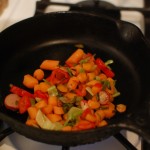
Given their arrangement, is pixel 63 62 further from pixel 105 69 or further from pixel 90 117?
pixel 90 117

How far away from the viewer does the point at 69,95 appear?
2.52 feet

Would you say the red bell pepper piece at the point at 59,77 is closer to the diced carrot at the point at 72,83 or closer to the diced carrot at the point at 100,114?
the diced carrot at the point at 72,83

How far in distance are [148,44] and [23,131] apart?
40 cm

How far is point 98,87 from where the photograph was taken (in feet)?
2.51

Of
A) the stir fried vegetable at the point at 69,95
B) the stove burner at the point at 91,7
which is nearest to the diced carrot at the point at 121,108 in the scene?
the stir fried vegetable at the point at 69,95

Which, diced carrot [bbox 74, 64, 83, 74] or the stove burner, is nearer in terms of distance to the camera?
diced carrot [bbox 74, 64, 83, 74]

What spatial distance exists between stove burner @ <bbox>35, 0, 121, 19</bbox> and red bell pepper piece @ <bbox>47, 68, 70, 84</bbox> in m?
0.25

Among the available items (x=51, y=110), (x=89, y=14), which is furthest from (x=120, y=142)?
(x=89, y=14)

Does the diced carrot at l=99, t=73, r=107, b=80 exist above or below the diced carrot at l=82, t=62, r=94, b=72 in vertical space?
below

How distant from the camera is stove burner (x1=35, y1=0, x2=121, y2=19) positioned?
0.97m

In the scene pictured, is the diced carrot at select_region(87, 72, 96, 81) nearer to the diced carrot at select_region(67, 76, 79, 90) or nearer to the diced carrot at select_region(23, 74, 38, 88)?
the diced carrot at select_region(67, 76, 79, 90)

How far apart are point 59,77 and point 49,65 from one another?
6 centimetres

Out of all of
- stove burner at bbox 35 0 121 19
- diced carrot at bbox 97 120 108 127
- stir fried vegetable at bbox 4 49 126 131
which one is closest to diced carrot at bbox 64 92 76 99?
stir fried vegetable at bbox 4 49 126 131

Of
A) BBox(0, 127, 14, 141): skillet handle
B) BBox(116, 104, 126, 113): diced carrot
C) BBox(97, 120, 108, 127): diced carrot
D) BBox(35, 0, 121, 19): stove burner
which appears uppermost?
BBox(35, 0, 121, 19): stove burner
